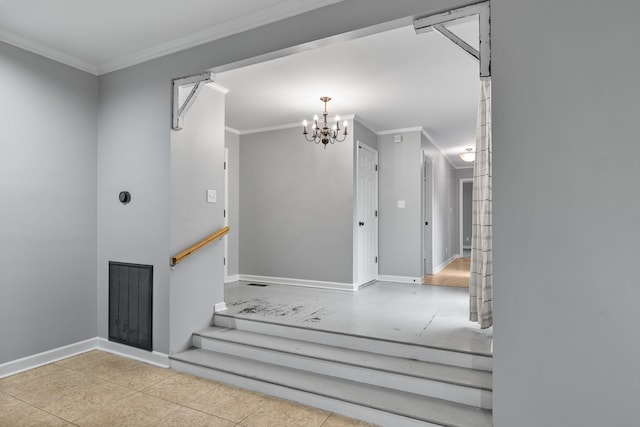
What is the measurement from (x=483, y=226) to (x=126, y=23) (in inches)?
127

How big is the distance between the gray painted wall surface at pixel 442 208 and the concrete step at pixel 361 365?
406 centimetres

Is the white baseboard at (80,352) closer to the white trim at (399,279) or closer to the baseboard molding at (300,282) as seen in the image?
the baseboard molding at (300,282)

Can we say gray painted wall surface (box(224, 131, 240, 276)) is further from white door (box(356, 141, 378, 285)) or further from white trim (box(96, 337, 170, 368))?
white trim (box(96, 337, 170, 368))

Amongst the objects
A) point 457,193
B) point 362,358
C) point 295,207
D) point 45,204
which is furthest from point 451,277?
point 45,204

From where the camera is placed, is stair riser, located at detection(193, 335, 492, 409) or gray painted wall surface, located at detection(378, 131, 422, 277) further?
gray painted wall surface, located at detection(378, 131, 422, 277)

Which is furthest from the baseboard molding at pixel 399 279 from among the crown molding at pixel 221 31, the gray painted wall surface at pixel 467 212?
the gray painted wall surface at pixel 467 212

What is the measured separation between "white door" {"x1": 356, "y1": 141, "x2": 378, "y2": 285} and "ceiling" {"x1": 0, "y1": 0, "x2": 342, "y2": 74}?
2877 mm

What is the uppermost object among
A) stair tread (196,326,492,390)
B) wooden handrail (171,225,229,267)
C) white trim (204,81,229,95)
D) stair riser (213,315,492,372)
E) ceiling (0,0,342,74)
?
ceiling (0,0,342,74)

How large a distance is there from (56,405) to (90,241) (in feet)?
4.99

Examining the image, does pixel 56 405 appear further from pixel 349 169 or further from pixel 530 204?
pixel 349 169

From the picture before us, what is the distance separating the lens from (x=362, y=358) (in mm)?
2709

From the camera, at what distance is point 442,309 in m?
3.93

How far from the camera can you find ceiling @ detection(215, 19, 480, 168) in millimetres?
3090

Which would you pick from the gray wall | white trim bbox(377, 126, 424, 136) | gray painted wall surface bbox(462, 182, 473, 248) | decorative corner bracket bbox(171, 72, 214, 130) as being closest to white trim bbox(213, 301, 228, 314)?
the gray wall
